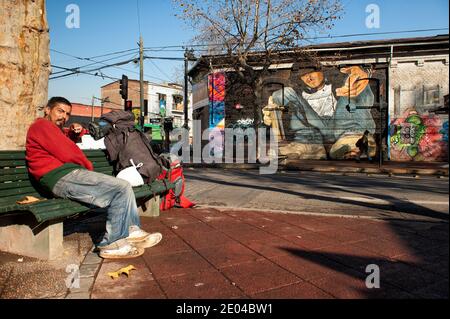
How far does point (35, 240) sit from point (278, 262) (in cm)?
233

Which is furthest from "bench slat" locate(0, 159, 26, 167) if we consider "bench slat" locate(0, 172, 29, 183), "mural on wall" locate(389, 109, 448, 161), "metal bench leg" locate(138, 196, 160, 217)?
"mural on wall" locate(389, 109, 448, 161)

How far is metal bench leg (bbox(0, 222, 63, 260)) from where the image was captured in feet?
11.6

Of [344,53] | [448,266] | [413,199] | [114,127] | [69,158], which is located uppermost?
[344,53]

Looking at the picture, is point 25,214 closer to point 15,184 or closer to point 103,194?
point 15,184

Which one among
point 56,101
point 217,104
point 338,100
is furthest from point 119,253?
point 217,104

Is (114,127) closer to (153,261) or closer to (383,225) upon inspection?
(153,261)

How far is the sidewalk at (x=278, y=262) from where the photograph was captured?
9.17 feet

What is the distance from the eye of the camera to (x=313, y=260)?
3557 mm

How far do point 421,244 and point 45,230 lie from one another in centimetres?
386

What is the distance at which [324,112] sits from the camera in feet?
70.7

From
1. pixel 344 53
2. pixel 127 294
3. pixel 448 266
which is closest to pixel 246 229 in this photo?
pixel 127 294

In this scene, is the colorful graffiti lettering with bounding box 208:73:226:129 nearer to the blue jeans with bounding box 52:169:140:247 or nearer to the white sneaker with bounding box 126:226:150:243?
the white sneaker with bounding box 126:226:150:243

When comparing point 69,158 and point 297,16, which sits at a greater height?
point 297,16

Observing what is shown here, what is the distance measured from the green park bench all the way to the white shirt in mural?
63.9 feet
